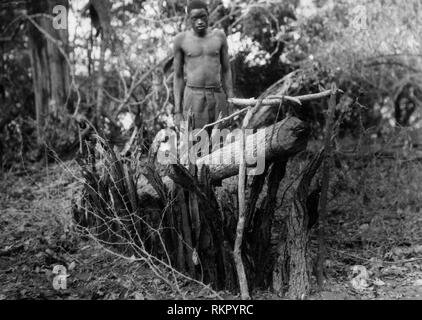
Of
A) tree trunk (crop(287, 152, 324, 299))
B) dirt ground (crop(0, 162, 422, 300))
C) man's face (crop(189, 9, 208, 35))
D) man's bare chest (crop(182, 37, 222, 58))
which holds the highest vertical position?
man's face (crop(189, 9, 208, 35))

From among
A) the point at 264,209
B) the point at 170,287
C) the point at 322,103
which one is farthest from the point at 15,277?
the point at 322,103

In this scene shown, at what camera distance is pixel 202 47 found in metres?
5.64

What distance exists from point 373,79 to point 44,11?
602 centimetres

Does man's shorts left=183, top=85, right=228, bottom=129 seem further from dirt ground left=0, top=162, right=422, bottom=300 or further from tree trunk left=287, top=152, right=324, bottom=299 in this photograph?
tree trunk left=287, top=152, right=324, bottom=299

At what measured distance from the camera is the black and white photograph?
4273 millimetres

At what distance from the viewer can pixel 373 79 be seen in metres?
9.23

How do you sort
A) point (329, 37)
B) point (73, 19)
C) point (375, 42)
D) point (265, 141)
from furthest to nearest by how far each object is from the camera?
point (73, 19), point (329, 37), point (375, 42), point (265, 141)

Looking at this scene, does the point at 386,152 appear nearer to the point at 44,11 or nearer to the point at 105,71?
the point at 105,71

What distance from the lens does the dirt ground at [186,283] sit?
443cm

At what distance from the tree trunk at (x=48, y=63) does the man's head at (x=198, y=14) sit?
4.61 metres

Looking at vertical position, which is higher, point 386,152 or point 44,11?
point 44,11

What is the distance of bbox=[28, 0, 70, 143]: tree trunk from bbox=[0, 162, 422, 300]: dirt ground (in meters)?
2.95

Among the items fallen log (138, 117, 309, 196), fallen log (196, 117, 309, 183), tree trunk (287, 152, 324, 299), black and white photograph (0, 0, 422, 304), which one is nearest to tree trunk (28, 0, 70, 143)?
black and white photograph (0, 0, 422, 304)

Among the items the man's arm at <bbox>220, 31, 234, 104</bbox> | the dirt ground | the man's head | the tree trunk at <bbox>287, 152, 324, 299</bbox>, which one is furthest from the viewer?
the man's arm at <bbox>220, 31, 234, 104</bbox>
